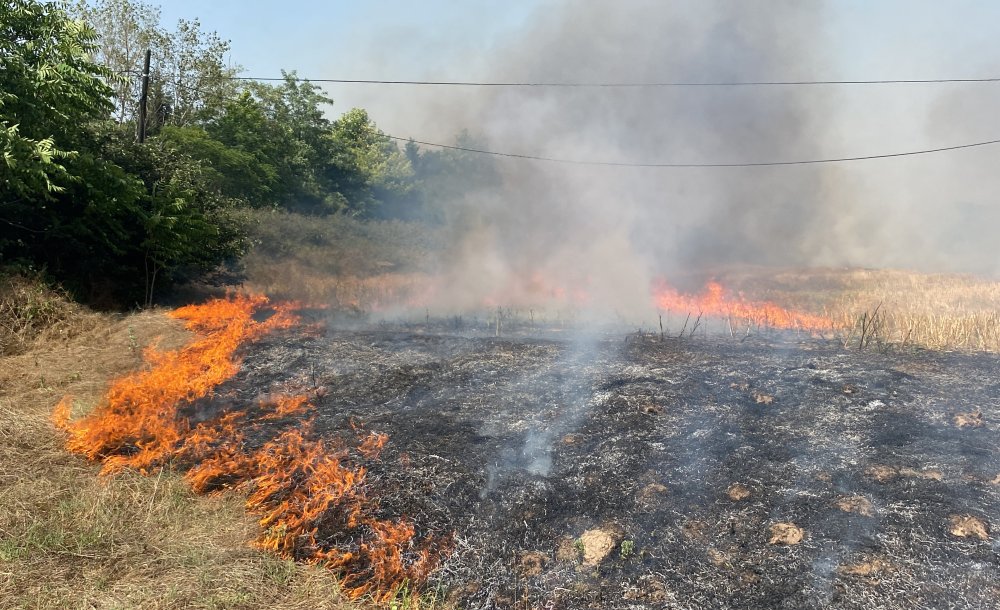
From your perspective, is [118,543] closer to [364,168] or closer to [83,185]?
[83,185]

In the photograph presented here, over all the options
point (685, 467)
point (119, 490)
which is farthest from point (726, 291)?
point (119, 490)

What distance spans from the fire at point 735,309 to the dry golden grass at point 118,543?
11143mm

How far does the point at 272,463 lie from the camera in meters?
6.23

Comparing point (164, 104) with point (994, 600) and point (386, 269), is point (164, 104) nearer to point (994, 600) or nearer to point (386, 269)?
point (386, 269)

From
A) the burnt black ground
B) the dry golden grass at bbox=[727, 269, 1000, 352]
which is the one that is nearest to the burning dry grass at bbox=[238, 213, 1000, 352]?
the dry golden grass at bbox=[727, 269, 1000, 352]

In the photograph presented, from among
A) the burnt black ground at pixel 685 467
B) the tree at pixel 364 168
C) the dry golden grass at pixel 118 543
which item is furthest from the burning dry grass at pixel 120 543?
the tree at pixel 364 168

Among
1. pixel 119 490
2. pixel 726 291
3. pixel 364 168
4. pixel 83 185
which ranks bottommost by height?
pixel 119 490

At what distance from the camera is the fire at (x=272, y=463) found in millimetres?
4887

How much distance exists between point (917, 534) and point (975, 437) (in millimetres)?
2394

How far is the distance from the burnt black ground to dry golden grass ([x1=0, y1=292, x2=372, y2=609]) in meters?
1.22

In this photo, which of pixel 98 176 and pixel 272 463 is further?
pixel 98 176

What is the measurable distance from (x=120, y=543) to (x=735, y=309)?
1417 cm

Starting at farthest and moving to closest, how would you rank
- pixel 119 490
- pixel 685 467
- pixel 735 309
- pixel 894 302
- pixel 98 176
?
pixel 894 302 < pixel 735 309 < pixel 98 176 < pixel 685 467 < pixel 119 490

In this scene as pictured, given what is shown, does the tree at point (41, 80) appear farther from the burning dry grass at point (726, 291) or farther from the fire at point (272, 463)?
the burning dry grass at point (726, 291)
